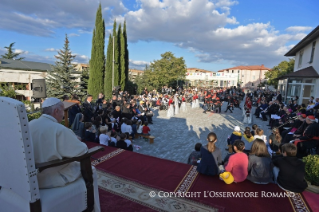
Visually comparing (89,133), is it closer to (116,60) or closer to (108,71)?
(108,71)

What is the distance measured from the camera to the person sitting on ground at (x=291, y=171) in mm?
3084

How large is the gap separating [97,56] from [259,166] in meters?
18.3

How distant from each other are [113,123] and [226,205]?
6157 mm

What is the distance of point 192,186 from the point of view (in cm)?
335

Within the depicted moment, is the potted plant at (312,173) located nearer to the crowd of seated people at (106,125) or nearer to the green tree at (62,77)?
the crowd of seated people at (106,125)

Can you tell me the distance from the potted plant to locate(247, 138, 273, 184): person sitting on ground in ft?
Result: 2.12

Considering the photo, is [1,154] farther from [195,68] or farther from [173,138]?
[195,68]

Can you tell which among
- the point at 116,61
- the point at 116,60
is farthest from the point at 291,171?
the point at 116,60

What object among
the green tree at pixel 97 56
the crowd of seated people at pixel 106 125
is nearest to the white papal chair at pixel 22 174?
the crowd of seated people at pixel 106 125

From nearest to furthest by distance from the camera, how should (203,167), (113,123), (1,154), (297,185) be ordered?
(1,154) → (297,185) → (203,167) → (113,123)

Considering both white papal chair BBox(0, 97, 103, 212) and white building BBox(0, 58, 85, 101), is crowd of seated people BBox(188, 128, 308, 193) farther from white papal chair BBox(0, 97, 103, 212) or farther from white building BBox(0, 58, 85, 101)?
white building BBox(0, 58, 85, 101)

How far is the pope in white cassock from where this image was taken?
182 centimetres

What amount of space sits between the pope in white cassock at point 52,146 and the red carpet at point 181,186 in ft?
3.81

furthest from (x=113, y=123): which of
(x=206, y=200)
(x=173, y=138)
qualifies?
(x=206, y=200)
